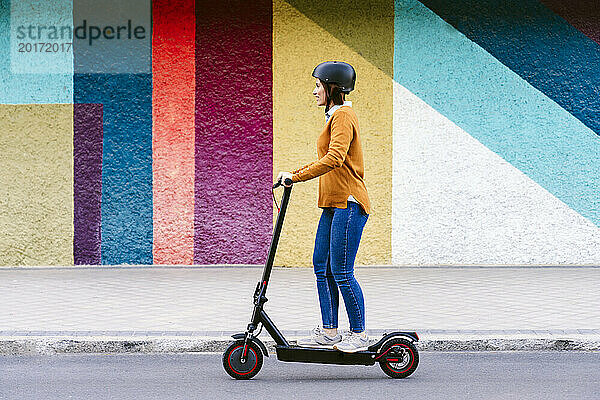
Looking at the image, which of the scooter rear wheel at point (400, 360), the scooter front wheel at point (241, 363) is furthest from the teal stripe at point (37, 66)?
the scooter rear wheel at point (400, 360)

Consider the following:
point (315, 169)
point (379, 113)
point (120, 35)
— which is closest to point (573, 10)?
point (379, 113)

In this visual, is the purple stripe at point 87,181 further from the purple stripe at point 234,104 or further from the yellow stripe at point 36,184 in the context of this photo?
the purple stripe at point 234,104

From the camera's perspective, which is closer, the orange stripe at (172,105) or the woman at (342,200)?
the woman at (342,200)

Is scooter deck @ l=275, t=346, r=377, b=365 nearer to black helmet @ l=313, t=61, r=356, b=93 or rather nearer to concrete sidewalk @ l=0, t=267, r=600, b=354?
concrete sidewalk @ l=0, t=267, r=600, b=354

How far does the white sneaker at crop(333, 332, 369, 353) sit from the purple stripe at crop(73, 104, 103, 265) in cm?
590

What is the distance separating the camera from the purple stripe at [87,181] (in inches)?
424

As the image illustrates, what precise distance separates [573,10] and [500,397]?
275 inches

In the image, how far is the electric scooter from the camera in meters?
5.52

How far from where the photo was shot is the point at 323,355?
552cm

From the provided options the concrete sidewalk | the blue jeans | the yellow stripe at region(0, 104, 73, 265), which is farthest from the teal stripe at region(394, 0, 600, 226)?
the blue jeans

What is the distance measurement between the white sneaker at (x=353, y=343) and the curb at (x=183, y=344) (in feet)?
2.84

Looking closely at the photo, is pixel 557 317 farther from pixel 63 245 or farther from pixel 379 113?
pixel 63 245

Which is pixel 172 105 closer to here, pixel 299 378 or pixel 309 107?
pixel 309 107

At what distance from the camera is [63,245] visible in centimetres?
1084
